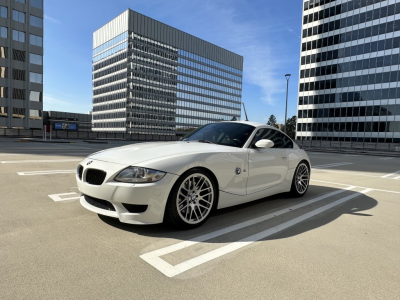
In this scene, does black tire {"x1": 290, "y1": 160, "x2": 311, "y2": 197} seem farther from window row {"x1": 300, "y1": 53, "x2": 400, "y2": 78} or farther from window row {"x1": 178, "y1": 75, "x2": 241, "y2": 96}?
window row {"x1": 178, "y1": 75, "x2": 241, "y2": 96}

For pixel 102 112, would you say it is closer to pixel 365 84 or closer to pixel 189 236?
pixel 365 84

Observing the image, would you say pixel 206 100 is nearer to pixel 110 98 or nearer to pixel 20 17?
pixel 110 98

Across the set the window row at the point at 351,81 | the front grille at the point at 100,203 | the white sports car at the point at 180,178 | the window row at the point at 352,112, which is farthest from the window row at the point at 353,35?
the front grille at the point at 100,203

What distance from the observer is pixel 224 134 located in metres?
4.50

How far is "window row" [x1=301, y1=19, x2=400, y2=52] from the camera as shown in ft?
167

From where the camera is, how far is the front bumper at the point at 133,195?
2943 millimetres

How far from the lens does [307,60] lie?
64688 mm

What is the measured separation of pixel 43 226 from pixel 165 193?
1654 mm

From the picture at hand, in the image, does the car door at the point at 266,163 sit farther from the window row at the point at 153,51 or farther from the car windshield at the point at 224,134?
the window row at the point at 153,51

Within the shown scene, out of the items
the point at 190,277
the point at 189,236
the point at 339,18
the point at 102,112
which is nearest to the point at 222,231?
the point at 189,236

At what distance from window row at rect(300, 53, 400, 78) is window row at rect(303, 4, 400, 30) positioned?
26.6 feet

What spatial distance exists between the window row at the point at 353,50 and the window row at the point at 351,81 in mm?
4883

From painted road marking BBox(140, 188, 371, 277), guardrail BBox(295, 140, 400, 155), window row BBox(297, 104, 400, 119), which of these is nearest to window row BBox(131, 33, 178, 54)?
window row BBox(297, 104, 400, 119)

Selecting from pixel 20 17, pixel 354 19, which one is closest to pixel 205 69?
pixel 354 19
